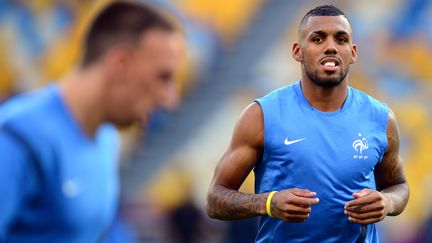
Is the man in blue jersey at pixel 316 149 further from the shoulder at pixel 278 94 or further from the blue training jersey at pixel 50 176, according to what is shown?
the blue training jersey at pixel 50 176

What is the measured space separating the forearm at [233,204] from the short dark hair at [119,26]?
1.15 m

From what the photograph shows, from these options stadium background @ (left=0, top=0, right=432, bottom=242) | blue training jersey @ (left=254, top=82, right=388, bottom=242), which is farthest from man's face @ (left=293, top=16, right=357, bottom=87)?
stadium background @ (left=0, top=0, right=432, bottom=242)

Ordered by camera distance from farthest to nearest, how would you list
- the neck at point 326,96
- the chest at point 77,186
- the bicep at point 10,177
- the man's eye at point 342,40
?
the neck at point 326,96 → the man's eye at point 342,40 → the chest at point 77,186 → the bicep at point 10,177

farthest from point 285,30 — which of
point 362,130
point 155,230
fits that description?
point 362,130

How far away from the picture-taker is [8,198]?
3305 mm

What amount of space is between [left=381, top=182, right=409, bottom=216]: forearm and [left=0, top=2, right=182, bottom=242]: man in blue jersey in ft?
4.77

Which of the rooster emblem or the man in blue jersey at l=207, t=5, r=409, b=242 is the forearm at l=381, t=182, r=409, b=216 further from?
the rooster emblem

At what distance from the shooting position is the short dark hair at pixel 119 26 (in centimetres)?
377

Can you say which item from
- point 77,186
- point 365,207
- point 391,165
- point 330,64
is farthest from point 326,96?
point 77,186

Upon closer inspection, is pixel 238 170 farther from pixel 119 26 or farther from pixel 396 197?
pixel 119 26

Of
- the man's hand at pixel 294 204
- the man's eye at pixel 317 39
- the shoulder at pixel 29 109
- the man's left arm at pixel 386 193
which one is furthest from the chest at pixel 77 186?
the man's eye at pixel 317 39

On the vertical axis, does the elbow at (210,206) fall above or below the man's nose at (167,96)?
above

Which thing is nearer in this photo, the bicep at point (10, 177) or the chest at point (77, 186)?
the bicep at point (10, 177)

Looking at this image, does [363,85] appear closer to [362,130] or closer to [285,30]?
[285,30]
